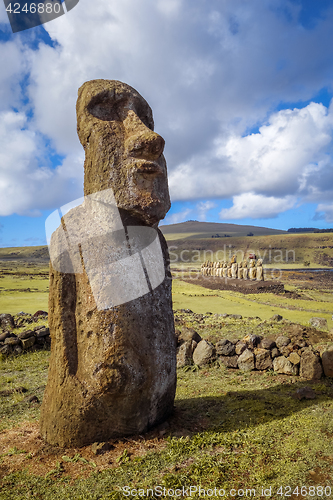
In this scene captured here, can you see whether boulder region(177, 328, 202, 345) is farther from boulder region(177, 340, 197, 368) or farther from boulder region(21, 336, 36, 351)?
boulder region(21, 336, 36, 351)

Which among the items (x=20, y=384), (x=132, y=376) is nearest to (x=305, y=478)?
(x=132, y=376)

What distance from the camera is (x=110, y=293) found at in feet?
14.1

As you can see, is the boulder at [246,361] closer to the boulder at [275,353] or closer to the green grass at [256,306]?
the boulder at [275,353]

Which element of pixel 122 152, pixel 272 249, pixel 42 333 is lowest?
pixel 42 333

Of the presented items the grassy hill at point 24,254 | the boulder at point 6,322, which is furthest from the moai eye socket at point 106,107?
the grassy hill at point 24,254

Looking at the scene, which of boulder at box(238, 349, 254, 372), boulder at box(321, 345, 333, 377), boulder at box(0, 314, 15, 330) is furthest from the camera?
boulder at box(0, 314, 15, 330)

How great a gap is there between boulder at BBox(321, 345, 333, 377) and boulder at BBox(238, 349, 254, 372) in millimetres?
1512

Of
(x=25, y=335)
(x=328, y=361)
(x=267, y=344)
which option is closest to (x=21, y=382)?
(x=25, y=335)

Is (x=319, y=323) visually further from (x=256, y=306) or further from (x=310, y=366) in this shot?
(x=256, y=306)

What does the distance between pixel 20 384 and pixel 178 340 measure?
3.86m

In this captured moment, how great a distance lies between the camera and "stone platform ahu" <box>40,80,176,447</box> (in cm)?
416

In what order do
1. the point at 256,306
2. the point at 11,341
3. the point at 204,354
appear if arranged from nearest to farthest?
the point at 204,354
the point at 11,341
the point at 256,306

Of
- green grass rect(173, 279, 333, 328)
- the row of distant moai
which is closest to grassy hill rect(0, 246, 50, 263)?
the row of distant moai

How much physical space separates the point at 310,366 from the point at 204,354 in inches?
93.9
